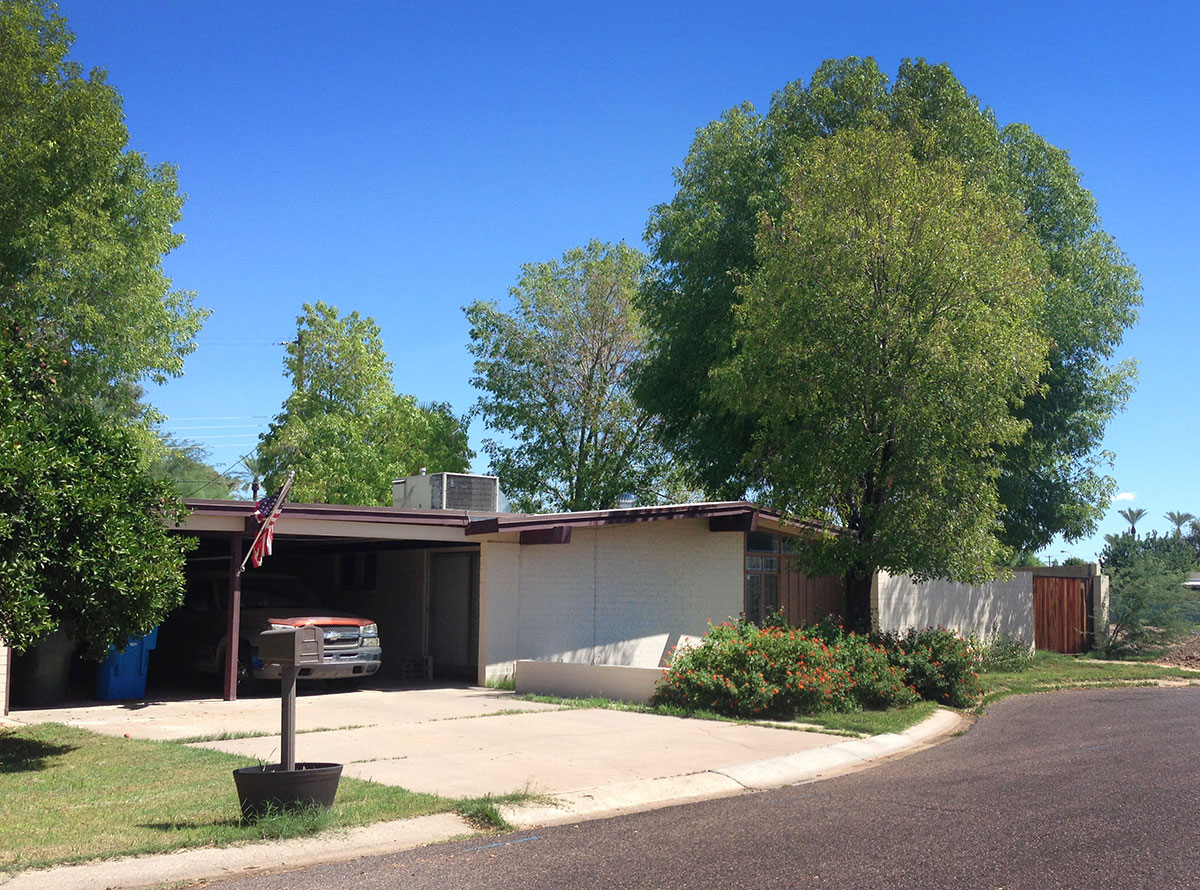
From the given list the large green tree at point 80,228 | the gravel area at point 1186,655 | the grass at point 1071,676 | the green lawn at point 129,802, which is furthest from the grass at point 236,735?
the gravel area at point 1186,655

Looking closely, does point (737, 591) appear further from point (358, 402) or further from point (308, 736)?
point (358, 402)

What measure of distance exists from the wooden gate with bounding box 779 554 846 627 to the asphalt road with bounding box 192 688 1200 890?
487 inches

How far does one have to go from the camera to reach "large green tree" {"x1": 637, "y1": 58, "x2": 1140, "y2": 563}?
1005 inches

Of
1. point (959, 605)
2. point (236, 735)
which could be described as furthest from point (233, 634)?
point (959, 605)

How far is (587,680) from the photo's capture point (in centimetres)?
1645

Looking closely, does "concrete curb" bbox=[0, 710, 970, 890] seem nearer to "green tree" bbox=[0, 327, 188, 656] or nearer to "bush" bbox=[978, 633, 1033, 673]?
"green tree" bbox=[0, 327, 188, 656]

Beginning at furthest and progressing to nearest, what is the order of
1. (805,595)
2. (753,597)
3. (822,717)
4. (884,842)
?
1. (805,595)
2. (753,597)
3. (822,717)
4. (884,842)

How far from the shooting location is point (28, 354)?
34.2 feet

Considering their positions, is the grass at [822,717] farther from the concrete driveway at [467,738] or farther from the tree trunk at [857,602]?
the tree trunk at [857,602]

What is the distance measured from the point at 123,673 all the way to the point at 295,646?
33.3ft

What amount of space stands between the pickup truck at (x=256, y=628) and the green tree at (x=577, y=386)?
20129mm

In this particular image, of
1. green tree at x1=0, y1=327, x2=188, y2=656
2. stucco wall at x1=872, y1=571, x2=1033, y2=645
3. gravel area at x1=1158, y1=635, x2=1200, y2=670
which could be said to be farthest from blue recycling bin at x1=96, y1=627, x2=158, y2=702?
gravel area at x1=1158, y1=635, x2=1200, y2=670

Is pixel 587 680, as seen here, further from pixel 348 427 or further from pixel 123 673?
pixel 348 427

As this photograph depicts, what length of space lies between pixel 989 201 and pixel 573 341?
71.2ft
